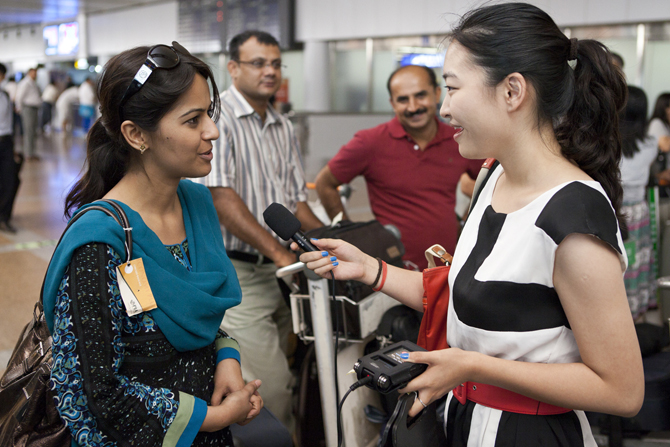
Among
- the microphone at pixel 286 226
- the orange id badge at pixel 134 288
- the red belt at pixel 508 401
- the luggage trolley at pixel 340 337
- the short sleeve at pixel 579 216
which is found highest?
the short sleeve at pixel 579 216

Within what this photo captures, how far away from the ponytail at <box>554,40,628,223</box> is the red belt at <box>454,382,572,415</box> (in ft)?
1.56

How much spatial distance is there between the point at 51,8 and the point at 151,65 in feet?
64.9

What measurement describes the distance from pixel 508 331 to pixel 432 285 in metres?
0.28

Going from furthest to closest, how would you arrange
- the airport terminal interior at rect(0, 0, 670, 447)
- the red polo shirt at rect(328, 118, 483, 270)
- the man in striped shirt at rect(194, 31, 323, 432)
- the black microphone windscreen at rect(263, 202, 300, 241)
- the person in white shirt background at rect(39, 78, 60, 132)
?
the person in white shirt background at rect(39, 78, 60, 132), the airport terminal interior at rect(0, 0, 670, 447), the red polo shirt at rect(328, 118, 483, 270), the man in striped shirt at rect(194, 31, 323, 432), the black microphone windscreen at rect(263, 202, 300, 241)

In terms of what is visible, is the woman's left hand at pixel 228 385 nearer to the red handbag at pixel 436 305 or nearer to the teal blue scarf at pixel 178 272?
the teal blue scarf at pixel 178 272

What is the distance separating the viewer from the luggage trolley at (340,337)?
1.98 m

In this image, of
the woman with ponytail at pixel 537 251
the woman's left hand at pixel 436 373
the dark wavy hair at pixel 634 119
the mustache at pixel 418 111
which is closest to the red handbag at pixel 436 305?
the woman with ponytail at pixel 537 251

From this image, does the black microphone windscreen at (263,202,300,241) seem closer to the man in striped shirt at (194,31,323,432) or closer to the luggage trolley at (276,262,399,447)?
the luggage trolley at (276,262,399,447)

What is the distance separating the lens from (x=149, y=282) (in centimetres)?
127

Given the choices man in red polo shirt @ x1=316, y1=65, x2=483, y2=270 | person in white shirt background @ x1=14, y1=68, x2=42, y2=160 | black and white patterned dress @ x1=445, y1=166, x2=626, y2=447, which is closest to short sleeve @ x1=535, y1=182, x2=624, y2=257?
black and white patterned dress @ x1=445, y1=166, x2=626, y2=447

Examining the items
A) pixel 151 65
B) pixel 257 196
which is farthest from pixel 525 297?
pixel 257 196

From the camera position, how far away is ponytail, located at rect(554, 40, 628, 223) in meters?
1.15

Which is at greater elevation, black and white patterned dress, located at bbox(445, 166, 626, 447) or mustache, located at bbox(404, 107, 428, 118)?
mustache, located at bbox(404, 107, 428, 118)

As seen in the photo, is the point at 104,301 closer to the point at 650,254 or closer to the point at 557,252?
the point at 557,252
